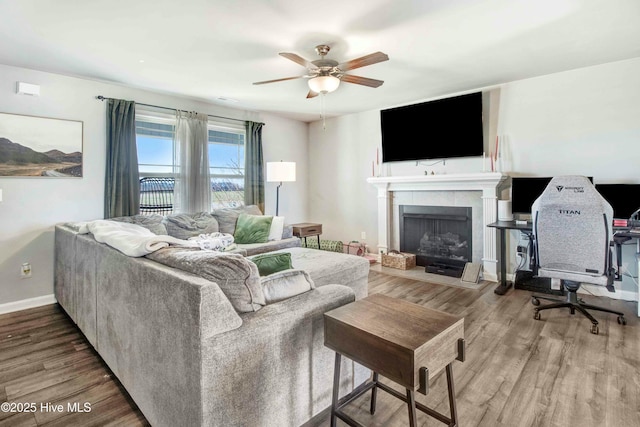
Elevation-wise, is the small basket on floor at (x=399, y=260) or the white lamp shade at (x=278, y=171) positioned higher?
the white lamp shade at (x=278, y=171)

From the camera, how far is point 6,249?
10.5ft

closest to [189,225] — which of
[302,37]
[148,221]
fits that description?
[148,221]

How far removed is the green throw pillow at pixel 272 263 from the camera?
1.86m

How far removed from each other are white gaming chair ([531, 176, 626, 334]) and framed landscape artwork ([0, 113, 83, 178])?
4711mm

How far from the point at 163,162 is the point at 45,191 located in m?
1.26

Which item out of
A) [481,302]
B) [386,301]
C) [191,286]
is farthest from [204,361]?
[481,302]

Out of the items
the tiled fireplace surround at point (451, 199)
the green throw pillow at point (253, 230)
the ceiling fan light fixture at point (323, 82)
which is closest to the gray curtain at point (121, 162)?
the green throw pillow at point (253, 230)

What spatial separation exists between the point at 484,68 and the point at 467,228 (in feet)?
6.56

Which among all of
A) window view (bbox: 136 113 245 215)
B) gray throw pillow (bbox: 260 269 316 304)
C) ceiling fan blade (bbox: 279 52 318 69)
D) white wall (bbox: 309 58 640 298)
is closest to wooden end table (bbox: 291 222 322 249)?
window view (bbox: 136 113 245 215)

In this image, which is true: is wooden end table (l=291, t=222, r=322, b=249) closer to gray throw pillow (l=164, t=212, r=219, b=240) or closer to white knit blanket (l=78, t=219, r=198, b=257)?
gray throw pillow (l=164, t=212, r=219, b=240)

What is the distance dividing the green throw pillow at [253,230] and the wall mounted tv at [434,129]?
86.3 inches

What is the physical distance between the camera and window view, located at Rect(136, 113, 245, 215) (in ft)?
13.3

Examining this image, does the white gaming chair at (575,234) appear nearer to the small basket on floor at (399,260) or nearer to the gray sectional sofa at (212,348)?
the small basket on floor at (399,260)

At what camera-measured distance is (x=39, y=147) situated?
10.8 ft
